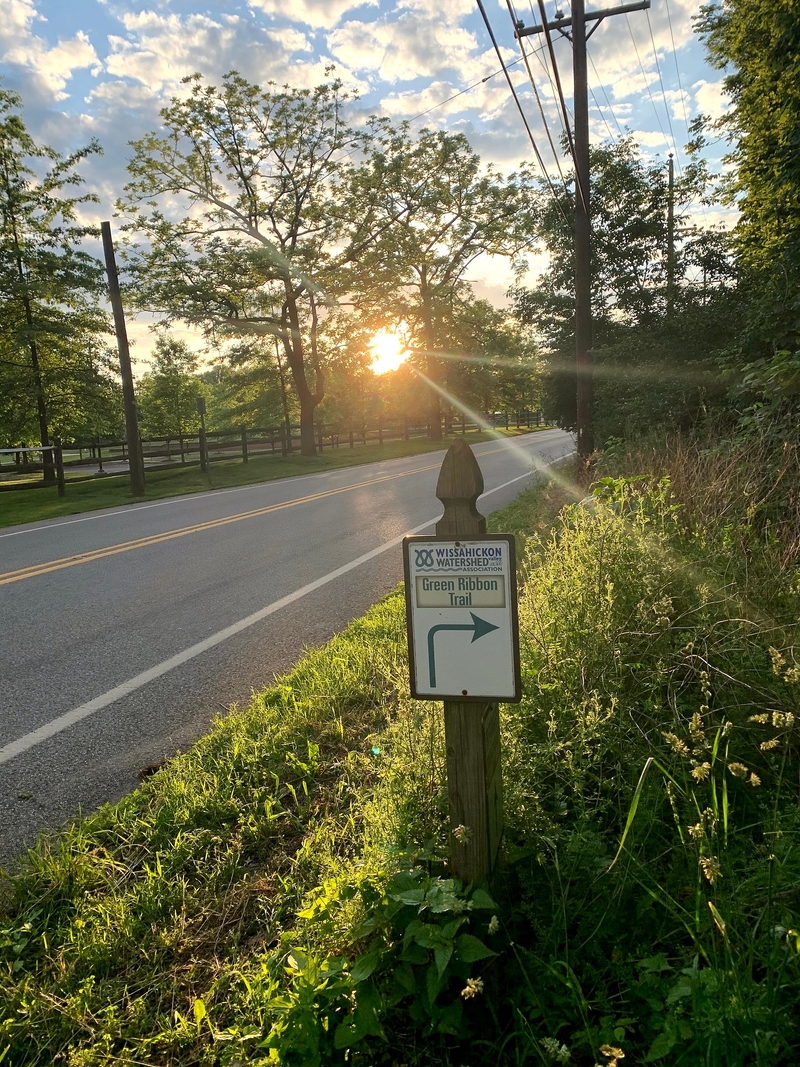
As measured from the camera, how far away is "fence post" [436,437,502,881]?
70.7 inches

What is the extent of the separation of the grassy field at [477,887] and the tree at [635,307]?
27.5 ft

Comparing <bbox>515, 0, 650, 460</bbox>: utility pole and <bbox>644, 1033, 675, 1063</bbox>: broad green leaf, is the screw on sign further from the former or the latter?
<bbox>515, 0, 650, 460</bbox>: utility pole

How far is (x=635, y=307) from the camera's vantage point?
16984 mm

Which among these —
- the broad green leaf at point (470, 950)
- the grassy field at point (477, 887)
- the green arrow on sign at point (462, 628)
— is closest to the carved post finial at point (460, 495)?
the green arrow on sign at point (462, 628)

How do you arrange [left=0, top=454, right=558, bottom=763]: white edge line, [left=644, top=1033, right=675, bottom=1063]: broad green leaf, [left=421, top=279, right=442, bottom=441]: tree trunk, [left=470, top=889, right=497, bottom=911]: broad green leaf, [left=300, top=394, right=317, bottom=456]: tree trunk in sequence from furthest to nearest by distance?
[left=421, top=279, right=442, bottom=441]: tree trunk, [left=300, top=394, right=317, bottom=456]: tree trunk, [left=0, top=454, right=558, bottom=763]: white edge line, [left=470, top=889, right=497, bottom=911]: broad green leaf, [left=644, top=1033, right=675, bottom=1063]: broad green leaf

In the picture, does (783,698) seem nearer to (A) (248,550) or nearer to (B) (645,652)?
(B) (645,652)

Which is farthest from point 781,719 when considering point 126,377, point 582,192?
point 126,377

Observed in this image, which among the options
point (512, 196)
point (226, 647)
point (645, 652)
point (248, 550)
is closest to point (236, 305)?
point (512, 196)

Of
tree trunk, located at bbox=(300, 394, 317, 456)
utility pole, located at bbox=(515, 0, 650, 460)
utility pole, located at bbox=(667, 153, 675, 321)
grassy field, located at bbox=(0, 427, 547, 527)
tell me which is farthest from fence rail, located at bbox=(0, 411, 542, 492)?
utility pole, located at bbox=(667, 153, 675, 321)

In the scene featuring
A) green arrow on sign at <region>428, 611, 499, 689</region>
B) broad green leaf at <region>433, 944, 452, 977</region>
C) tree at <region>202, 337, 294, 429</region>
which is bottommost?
broad green leaf at <region>433, 944, 452, 977</region>

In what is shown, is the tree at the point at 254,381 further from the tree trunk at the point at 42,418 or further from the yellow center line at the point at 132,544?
the yellow center line at the point at 132,544

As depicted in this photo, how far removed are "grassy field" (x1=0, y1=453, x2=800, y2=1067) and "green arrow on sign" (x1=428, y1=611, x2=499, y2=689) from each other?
589mm

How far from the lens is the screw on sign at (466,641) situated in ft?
5.85

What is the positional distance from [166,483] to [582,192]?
13902 millimetres
